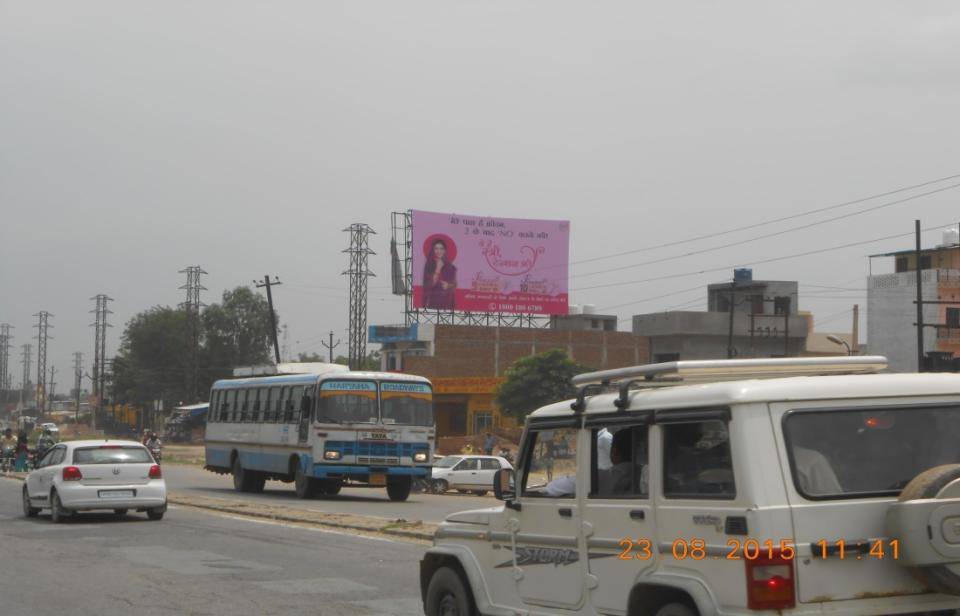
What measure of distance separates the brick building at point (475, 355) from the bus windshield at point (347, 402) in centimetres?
4699

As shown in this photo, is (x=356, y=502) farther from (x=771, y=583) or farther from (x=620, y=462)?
(x=771, y=583)

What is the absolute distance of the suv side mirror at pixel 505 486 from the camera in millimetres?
7941

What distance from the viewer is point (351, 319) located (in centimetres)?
7744

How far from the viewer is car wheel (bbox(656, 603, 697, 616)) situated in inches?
246

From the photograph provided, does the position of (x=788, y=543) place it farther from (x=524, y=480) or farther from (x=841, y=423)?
(x=524, y=480)

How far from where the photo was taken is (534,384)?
229ft

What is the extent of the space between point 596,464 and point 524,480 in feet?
2.67

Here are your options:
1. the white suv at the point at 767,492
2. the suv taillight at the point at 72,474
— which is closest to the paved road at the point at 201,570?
the suv taillight at the point at 72,474

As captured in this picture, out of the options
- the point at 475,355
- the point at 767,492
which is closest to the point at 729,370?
the point at 767,492

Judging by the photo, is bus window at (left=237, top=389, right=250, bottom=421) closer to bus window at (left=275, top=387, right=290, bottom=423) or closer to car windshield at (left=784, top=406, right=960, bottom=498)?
bus window at (left=275, top=387, right=290, bottom=423)

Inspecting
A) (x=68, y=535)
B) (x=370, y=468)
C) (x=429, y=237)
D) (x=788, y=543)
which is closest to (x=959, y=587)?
(x=788, y=543)

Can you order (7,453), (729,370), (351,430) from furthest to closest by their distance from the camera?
(7,453)
(351,430)
(729,370)

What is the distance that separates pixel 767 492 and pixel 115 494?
17421mm

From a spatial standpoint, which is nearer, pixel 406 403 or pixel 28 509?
pixel 28 509
